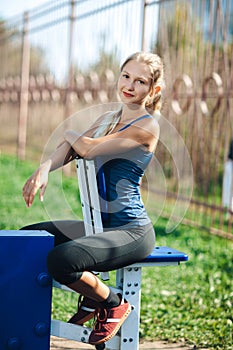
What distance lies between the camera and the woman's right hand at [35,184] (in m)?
3.12

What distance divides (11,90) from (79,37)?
15.0 feet

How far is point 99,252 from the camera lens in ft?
10.2

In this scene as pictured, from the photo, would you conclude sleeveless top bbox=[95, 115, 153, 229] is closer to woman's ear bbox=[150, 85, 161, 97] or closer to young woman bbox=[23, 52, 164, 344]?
young woman bbox=[23, 52, 164, 344]

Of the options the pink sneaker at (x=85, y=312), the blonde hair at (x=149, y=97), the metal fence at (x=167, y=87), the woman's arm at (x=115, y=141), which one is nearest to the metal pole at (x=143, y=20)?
the metal fence at (x=167, y=87)

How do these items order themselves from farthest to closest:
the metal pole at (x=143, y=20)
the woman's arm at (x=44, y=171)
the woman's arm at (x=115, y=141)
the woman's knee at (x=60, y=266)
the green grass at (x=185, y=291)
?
the metal pole at (x=143, y=20), the green grass at (x=185, y=291), the woman's arm at (x=115, y=141), the woman's arm at (x=44, y=171), the woman's knee at (x=60, y=266)

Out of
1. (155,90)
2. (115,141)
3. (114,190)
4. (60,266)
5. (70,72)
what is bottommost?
(60,266)

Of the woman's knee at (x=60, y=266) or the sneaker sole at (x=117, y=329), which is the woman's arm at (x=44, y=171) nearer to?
the woman's knee at (x=60, y=266)

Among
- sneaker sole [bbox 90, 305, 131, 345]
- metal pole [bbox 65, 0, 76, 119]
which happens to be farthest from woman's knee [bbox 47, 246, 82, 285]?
metal pole [bbox 65, 0, 76, 119]

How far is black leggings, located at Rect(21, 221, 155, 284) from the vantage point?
304 centimetres

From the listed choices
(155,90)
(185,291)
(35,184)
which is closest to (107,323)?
(35,184)

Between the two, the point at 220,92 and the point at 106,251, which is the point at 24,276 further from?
the point at 220,92

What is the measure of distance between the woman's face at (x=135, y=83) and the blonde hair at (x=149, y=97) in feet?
0.07

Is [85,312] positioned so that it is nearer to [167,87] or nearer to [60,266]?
[60,266]

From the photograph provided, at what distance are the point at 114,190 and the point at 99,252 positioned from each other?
33 cm
